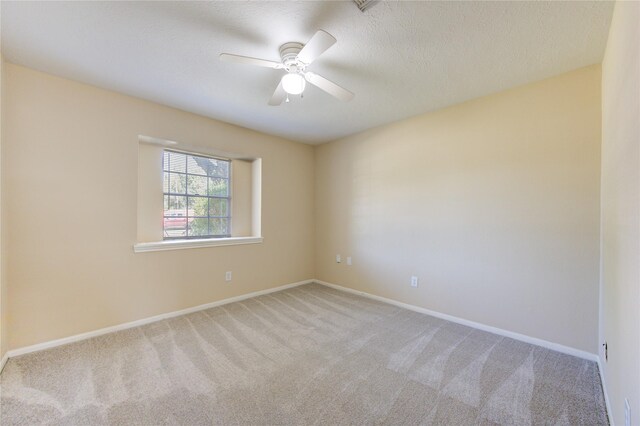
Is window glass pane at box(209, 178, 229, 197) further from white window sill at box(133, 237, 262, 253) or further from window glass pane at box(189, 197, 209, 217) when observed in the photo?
white window sill at box(133, 237, 262, 253)

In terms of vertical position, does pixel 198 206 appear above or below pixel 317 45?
below

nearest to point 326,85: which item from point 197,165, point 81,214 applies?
point 197,165

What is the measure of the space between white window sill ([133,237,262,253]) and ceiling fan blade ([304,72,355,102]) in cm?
238

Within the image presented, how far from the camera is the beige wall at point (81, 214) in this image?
7.36ft

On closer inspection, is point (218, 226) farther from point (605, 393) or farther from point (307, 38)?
point (605, 393)

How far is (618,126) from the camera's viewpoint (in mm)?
1525

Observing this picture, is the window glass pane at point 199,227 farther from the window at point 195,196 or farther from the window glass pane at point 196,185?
the window glass pane at point 196,185

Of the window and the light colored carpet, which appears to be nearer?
the light colored carpet

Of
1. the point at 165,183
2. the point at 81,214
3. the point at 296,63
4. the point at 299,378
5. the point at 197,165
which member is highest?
the point at 296,63

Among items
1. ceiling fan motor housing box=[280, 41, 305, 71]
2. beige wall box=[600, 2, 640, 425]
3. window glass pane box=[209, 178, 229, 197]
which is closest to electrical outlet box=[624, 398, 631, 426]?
beige wall box=[600, 2, 640, 425]

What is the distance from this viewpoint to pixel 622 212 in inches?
54.2

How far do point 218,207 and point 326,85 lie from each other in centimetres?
250

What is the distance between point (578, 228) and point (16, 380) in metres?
4.54

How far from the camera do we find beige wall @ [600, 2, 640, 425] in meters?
1.11
